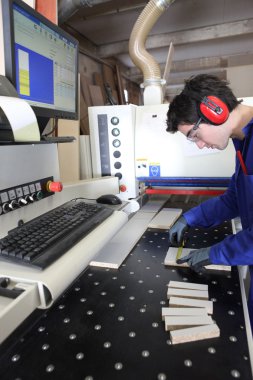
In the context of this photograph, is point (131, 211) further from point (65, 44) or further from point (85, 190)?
point (65, 44)

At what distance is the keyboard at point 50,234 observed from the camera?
2.03 feet

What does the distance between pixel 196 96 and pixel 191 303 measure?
0.70 meters

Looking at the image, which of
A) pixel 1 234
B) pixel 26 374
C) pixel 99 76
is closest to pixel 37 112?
pixel 1 234

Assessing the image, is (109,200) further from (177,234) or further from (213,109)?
(213,109)

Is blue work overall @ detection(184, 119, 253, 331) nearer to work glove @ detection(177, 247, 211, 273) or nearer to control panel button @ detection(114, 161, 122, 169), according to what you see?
work glove @ detection(177, 247, 211, 273)

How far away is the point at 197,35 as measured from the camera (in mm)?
3697

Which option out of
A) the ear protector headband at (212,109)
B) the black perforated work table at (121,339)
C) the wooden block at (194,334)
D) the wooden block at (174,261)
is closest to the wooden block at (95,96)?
the ear protector headband at (212,109)

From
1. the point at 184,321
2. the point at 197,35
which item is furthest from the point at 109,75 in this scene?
the point at 184,321

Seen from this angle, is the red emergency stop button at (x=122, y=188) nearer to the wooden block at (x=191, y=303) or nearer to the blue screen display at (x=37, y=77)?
the blue screen display at (x=37, y=77)

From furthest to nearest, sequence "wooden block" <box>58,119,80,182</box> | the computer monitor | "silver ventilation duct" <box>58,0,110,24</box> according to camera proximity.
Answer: "silver ventilation duct" <box>58,0,110,24</box> < "wooden block" <box>58,119,80,182</box> < the computer monitor

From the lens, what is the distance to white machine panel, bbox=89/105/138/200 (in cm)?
145

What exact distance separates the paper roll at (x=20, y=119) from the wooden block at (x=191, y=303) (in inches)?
22.7

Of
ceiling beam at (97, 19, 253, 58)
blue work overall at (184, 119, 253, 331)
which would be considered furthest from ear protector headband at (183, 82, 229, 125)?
ceiling beam at (97, 19, 253, 58)

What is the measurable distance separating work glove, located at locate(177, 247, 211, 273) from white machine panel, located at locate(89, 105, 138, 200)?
661 millimetres
